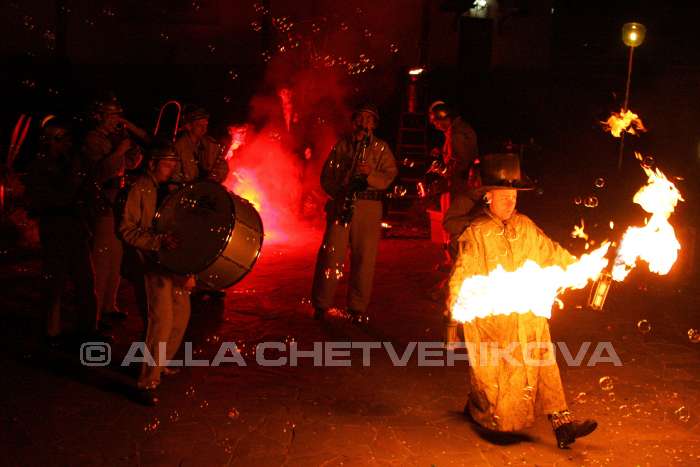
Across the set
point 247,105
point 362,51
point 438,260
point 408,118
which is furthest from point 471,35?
point 438,260

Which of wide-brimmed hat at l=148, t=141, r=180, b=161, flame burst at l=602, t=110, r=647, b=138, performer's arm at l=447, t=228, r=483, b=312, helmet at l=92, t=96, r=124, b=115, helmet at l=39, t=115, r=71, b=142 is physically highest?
flame burst at l=602, t=110, r=647, b=138

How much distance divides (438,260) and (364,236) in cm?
392

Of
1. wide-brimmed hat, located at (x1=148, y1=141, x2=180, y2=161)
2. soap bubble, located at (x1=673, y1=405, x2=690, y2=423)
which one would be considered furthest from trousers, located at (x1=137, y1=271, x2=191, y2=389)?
soap bubble, located at (x1=673, y1=405, x2=690, y2=423)

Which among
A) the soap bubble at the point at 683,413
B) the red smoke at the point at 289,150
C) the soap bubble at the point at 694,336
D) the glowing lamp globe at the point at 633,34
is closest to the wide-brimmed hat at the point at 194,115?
the red smoke at the point at 289,150

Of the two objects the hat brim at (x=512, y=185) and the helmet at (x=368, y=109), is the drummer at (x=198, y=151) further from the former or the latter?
the hat brim at (x=512, y=185)

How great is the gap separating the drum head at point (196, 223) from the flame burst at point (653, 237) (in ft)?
10.4

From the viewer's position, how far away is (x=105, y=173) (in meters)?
7.30

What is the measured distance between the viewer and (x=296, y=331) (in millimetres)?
7930

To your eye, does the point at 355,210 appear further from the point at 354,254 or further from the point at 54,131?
the point at 54,131

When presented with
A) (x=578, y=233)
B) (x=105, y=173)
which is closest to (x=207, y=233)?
Result: (x=105, y=173)

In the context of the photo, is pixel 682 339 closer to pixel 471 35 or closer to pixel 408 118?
pixel 408 118

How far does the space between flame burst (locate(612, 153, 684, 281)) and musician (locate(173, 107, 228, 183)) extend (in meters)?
4.47

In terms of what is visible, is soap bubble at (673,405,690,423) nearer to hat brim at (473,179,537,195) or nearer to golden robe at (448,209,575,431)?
golden robe at (448,209,575,431)

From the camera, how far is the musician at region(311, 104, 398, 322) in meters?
8.10
